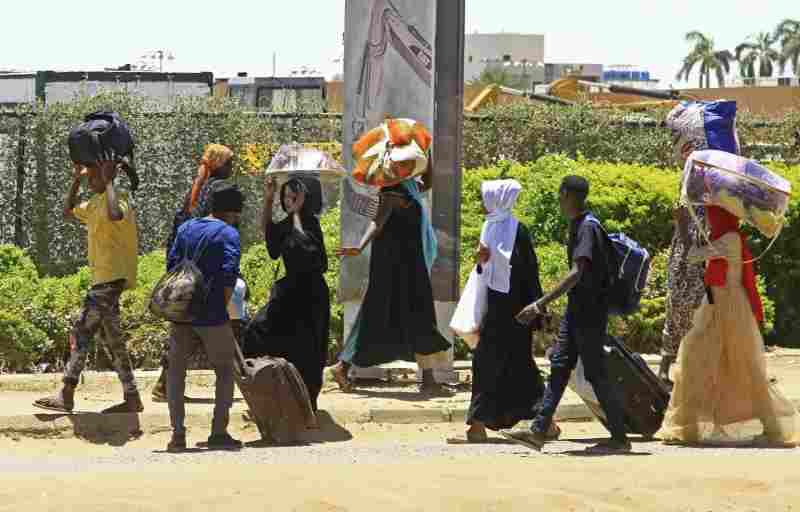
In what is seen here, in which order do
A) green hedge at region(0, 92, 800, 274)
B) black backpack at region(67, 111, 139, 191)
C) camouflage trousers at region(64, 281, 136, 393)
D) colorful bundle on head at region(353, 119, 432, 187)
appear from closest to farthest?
black backpack at region(67, 111, 139, 191) → camouflage trousers at region(64, 281, 136, 393) → colorful bundle on head at region(353, 119, 432, 187) → green hedge at region(0, 92, 800, 274)

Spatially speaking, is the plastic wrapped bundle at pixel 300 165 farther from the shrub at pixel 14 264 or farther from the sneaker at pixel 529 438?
the shrub at pixel 14 264

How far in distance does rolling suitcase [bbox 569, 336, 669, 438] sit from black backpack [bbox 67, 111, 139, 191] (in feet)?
10.8

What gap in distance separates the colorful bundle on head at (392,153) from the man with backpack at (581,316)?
69.7 inches

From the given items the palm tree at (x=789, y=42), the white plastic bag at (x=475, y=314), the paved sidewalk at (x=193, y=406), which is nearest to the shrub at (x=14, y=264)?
the paved sidewalk at (x=193, y=406)

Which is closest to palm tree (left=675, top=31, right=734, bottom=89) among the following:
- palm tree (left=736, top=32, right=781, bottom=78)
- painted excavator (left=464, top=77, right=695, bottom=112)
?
palm tree (left=736, top=32, right=781, bottom=78)

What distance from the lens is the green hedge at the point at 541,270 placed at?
12.9 m

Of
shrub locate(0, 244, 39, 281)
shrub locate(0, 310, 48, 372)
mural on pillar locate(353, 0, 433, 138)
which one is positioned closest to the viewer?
mural on pillar locate(353, 0, 433, 138)

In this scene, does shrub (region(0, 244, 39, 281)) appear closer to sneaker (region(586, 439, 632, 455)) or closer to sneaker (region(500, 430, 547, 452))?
sneaker (region(500, 430, 547, 452))

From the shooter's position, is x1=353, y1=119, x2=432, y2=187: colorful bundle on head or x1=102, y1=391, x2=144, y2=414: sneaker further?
x1=353, y1=119, x2=432, y2=187: colorful bundle on head

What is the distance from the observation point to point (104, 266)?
35.2 feet

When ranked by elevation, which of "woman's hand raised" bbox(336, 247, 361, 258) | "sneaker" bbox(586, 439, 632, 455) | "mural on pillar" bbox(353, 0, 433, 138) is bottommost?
"sneaker" bbox(586, 439, 632, 455)

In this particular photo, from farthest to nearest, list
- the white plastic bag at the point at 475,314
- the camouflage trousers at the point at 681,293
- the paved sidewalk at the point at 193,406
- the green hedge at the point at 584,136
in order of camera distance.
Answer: the green hedge at the point at 584,136, the camouflage trousers at the point at 681,293, the paved sidewalk at the point at 193,406, the white plastic bag at the point at 475,314

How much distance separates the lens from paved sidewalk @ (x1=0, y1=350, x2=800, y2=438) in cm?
1092

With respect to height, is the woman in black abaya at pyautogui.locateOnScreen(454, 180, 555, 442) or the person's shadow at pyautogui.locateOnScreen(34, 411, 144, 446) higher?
the woman in black abaya at pyautogui.locateOnScreen(454, 180, 555, 442)
